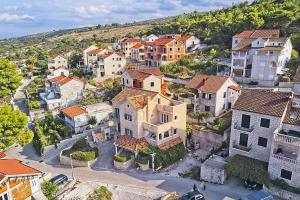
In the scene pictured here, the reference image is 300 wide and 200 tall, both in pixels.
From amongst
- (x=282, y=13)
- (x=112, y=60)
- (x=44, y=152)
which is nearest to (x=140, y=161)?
(x=44, y=152)

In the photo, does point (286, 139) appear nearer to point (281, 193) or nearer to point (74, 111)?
point (281, 193)

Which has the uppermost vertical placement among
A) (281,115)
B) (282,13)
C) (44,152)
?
(282,13)

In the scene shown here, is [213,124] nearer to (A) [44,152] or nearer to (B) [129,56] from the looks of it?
(A) [44,152]

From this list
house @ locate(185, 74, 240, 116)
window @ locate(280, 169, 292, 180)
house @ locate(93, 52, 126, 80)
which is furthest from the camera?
house @ locate(93, 52, 126, 80)

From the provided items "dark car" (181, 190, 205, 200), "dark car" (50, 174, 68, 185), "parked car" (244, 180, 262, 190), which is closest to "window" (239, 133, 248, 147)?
"parked car" (244, 180, 262, 190)

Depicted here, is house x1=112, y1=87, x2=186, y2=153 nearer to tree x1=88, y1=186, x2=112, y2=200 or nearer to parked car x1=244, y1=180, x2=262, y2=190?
tree x1=88, y1=186, x2=112, y2=200

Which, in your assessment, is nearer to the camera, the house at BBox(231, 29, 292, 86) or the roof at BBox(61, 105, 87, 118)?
the roof at BBox(61, 105, 87, 118)
